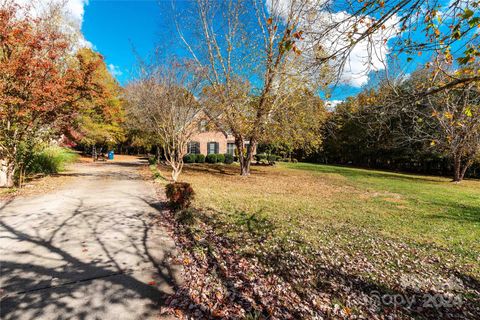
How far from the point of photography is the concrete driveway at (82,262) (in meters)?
3.02

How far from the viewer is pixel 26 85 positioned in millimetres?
8367

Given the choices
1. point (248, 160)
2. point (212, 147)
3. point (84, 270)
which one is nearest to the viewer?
point (84, 270)

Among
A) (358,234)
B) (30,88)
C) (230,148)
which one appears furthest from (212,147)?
(358,234)

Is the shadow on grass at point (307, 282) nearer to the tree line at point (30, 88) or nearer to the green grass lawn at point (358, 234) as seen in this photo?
the green grass lawn at point (358, 234)

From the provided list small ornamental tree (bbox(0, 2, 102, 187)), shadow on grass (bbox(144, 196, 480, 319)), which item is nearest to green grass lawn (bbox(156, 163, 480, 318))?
shadow on grass (bbox(144, 196, 480, 319))

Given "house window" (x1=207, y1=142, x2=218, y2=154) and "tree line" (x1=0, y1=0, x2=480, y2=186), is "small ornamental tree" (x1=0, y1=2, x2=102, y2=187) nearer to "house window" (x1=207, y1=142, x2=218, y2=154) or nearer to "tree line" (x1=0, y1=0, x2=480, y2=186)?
"tree line" (x1=0, y1=0, x2=480, y2=186)

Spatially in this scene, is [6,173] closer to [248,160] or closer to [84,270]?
[84,270]

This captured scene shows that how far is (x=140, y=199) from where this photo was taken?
845 centimetres

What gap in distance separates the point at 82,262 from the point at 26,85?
26.2 ft

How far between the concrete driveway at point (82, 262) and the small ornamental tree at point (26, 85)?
3.31 metres

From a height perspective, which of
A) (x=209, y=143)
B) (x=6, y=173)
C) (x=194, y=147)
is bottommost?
(x=6, y=173)

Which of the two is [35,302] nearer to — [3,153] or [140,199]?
[140,199]

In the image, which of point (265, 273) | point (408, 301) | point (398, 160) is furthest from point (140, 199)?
point (398, 160)

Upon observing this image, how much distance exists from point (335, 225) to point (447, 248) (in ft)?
8.31
